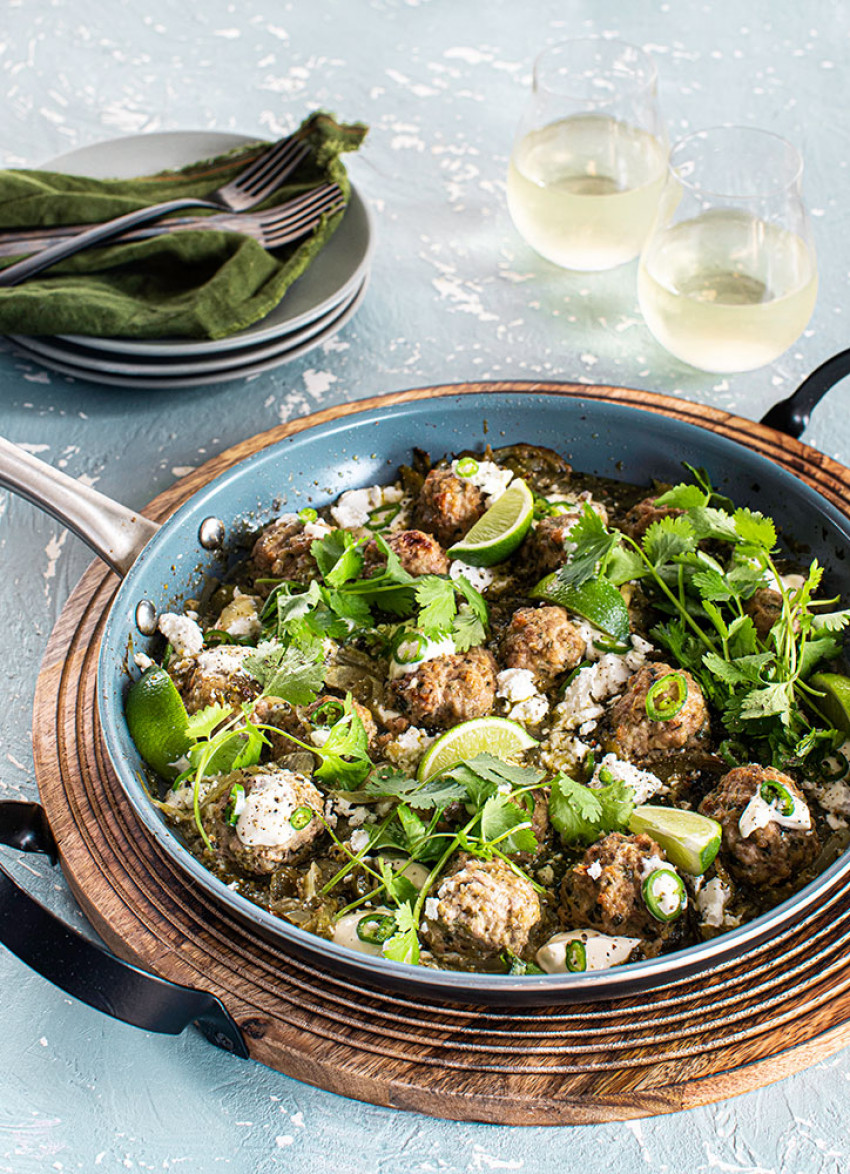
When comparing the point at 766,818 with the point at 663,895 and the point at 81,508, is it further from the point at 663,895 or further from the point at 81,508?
the point at 81,508

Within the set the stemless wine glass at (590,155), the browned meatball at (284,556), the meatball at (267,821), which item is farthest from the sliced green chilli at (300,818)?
the stemless wine glass at (590,155)

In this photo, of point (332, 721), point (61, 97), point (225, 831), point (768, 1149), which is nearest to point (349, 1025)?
point (225, 831)

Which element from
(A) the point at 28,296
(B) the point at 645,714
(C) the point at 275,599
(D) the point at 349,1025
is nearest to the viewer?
(D) the point at 349,1025

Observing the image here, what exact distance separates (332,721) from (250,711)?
0.17 metres

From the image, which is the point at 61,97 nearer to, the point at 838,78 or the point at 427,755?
the point at 838,78

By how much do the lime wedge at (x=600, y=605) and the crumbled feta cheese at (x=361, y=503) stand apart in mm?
582

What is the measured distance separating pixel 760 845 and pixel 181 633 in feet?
4.19

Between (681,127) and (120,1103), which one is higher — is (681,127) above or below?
above

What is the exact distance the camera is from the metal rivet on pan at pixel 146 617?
8.24 ft

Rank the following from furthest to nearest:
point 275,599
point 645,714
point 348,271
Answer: point 348,271 < point 275,599 < point 645,714

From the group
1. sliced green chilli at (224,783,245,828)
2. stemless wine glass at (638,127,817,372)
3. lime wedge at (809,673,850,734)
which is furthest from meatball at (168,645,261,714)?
stemless wine glass at (638,127,817,372)

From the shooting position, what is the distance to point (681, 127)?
4.57 m

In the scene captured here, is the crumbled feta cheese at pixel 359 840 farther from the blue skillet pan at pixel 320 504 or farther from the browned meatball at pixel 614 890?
the browned meatball at pixel 614 890

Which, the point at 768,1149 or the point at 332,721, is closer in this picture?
the point at 768,1149
